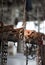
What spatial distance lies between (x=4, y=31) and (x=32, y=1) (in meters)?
0.90

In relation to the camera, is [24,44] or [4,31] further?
[24,44]

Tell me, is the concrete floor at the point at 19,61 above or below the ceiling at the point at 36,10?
below

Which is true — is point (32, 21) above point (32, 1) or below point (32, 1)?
below

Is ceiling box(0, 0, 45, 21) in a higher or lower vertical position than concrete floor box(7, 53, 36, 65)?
higher

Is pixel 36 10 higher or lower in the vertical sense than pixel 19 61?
higher

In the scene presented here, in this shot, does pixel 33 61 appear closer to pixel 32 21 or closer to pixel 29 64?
pixel 29 64

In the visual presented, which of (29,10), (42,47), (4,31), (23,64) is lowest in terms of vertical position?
(23,64)

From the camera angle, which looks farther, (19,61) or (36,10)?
(36,10)

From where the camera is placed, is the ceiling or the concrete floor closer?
the concrete floor

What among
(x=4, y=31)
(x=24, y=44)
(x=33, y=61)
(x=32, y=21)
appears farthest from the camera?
(x=32, y=21)

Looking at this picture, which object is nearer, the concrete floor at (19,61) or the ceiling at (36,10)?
the concrete floor at (19,61)

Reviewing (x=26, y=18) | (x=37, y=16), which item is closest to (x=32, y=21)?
(x=37, y=16)

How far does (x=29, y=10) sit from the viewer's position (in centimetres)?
337

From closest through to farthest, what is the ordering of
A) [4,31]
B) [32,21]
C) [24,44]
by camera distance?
[4,31] → [24,44] → [32,21]
